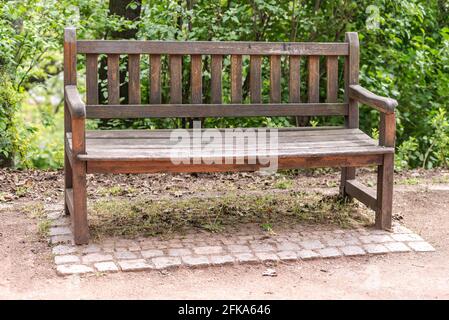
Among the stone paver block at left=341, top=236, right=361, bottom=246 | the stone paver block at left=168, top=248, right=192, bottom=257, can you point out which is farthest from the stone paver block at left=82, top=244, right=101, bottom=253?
the stone paver block at left=341, top=236, right=361, bottom=246

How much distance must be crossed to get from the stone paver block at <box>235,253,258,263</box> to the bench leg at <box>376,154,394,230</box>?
1049 millimetres

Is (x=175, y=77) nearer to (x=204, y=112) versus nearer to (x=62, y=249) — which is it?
(x=204, y=112)

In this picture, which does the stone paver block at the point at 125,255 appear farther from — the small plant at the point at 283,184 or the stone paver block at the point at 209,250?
the small plant at the point at 283,184

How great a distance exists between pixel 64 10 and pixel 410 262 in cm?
415

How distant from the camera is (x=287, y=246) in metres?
4.54

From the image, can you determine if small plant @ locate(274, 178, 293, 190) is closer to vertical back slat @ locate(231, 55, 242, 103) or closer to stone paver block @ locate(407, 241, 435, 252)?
vertical back slat @ locate(231, 55, 242, 103)

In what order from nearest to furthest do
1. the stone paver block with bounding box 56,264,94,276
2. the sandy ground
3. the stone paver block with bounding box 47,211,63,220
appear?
the sandy ground, the stone paver block with bounding box 56,264,94,276, the stone paver block with bounding box 47,211,63,220

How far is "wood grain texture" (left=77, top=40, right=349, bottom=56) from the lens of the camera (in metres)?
4.93

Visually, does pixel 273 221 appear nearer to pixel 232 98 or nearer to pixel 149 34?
pixel 232 98

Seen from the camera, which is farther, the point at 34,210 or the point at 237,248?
the point at 34,210

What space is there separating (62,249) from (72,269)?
35 centimetres

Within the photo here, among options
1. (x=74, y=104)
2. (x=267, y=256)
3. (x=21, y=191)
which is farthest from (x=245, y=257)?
(x=21, y=191)

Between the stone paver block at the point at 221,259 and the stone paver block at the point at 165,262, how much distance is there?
8.0 inches

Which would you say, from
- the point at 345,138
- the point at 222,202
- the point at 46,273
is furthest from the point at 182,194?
the point at 46,273
